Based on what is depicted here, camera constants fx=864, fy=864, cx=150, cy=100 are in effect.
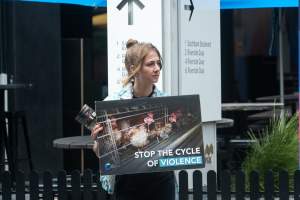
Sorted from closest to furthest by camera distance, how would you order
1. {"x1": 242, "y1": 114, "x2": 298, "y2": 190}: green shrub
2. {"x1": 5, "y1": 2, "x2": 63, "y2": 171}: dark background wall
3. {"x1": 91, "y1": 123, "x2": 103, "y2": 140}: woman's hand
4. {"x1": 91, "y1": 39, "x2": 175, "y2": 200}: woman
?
{"x1": 91, "y1": 123, "x2": 103, "y2": 140}: woman's hand → {"x1": 91, "y1": 39, "x2": 175, "y2": 200}: woman → {"x1": 242, "y1": 114, "x2": 298, "y2": 190}: green shrub → {"x1": 5, "y1": 2, "x2": 63, "y2": 171}: dark background wall

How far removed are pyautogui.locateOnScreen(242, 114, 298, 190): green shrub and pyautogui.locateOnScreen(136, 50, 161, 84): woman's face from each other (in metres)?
3.38

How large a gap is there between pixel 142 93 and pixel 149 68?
183 millimetres

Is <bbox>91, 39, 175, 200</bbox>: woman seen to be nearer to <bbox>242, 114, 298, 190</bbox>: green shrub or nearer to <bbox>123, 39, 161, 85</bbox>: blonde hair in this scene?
<bbox>123, 39, 161, 85</bbox>: blonde hair

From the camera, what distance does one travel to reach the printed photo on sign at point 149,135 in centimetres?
547

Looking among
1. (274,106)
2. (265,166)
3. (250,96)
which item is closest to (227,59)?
(250,96)

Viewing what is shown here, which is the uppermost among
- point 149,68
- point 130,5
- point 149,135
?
point 130,5

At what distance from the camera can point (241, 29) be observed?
1734 centimetres

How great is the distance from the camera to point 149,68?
5562 millimetres

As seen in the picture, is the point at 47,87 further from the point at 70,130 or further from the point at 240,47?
the point at 240,47

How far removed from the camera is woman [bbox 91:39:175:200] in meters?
5.57

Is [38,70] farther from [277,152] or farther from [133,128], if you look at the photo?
[133,128]

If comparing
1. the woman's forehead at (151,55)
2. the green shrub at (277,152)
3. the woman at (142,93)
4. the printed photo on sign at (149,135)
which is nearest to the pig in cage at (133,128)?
the printed photo on sign at (149,135)

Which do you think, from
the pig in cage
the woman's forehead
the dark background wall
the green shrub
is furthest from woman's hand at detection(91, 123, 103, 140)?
the dark background wall

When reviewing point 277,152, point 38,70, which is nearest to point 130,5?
point 277,152
